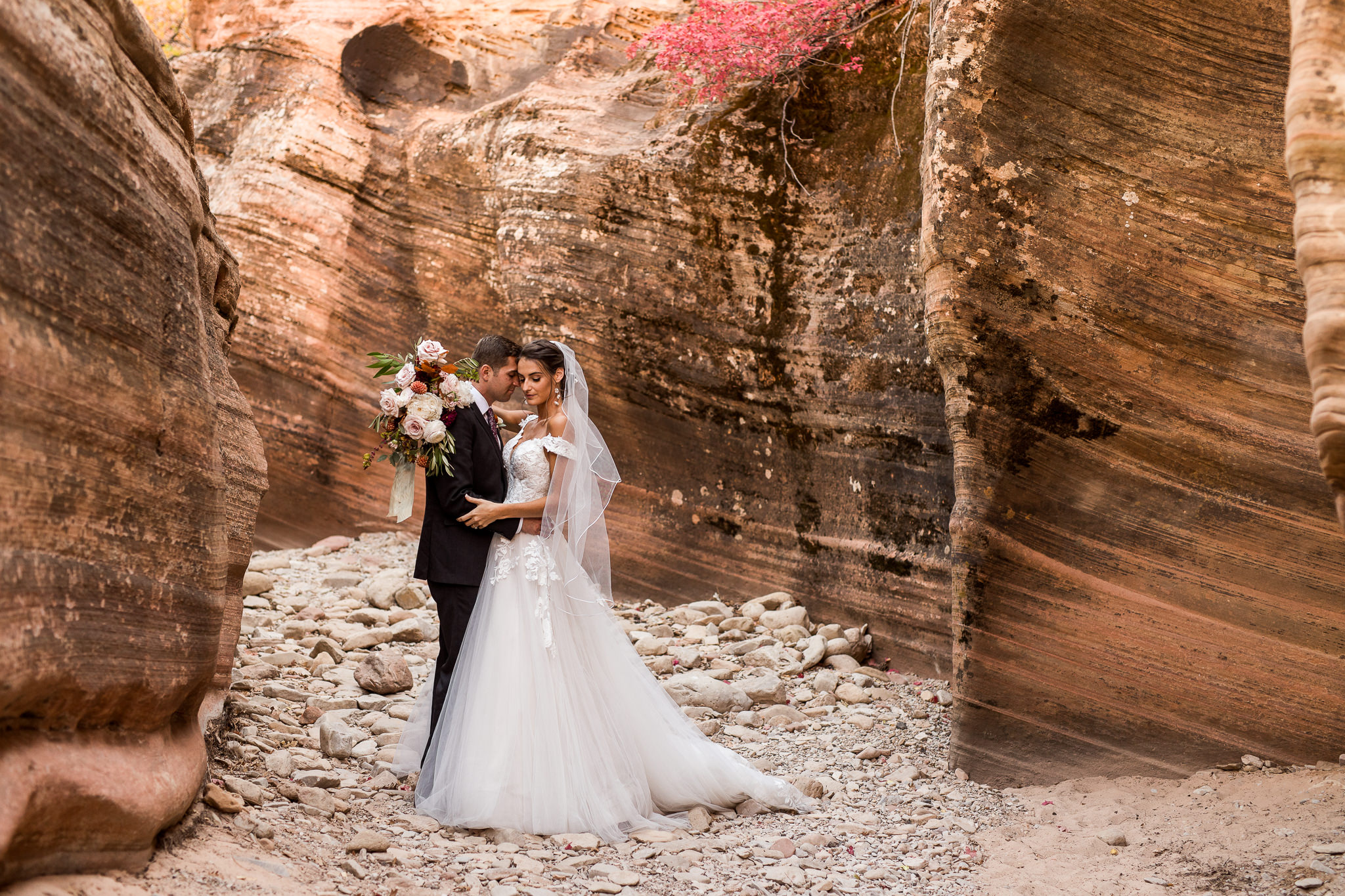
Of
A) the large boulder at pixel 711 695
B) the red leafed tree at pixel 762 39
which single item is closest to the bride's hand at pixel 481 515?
the large boulder at pixel 711 695

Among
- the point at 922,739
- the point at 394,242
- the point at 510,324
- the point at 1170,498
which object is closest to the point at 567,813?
the point at 922,739

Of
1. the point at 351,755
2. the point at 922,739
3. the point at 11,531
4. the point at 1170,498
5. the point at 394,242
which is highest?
the point at 394,242

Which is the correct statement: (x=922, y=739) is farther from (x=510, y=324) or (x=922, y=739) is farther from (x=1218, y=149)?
(x=510, y=324)

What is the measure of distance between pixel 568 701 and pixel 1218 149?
4.11m

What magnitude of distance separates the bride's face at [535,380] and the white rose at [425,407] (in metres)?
0.43

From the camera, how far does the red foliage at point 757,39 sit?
740 cm

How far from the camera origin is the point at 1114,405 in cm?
506

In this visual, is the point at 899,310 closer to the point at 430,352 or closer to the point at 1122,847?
the point at 430,352

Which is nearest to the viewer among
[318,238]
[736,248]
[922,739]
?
[922,739]

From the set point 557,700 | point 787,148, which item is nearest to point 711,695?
point 557,700

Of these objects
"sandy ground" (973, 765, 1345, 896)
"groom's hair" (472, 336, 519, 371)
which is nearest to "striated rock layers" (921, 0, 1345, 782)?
"sandy ground" (973, 765, 1345, 896)

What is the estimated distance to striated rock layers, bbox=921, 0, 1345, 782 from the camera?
4.74 metres

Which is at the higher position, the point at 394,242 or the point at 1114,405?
the point at 394,242

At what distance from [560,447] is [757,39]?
4286 mm
